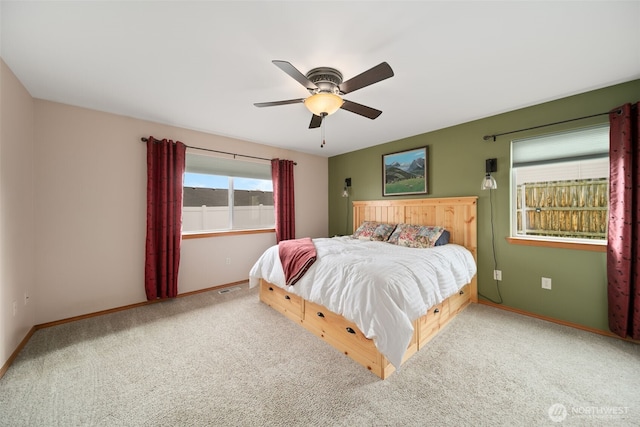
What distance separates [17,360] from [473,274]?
4.46 metres

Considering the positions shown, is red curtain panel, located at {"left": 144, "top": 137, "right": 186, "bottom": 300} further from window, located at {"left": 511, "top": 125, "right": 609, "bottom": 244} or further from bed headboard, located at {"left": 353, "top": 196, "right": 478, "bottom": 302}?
window, located at {"left": 511, "top": 125, "right": 609, "bottom": 244}

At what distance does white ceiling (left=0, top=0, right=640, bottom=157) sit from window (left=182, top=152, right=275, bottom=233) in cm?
104

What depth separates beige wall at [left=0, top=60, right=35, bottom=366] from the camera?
186cm

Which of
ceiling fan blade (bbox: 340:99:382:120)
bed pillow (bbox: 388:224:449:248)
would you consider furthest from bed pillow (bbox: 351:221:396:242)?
ceiling fan blade (bbox: 340:99:382:120)

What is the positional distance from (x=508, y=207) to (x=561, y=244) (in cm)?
60

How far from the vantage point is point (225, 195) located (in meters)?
3.87

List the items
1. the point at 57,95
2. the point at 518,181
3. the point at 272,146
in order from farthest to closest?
the point at 272,146
the point at 518,181
the point at 57,95

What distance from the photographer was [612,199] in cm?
220

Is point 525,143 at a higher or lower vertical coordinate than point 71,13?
lower

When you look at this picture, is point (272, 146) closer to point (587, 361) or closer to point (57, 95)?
point (57, 95)

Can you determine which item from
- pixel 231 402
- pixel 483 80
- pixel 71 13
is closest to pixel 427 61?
pixel 483 80

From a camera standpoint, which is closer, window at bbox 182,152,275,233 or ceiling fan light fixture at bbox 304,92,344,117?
ceiling fan light fixture at bbox 304,92,344,117

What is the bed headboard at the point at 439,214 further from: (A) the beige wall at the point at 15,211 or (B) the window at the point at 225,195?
(A) the beige wall at the point at 15,211

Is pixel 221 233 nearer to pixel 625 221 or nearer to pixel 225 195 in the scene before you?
pixel 225 195
